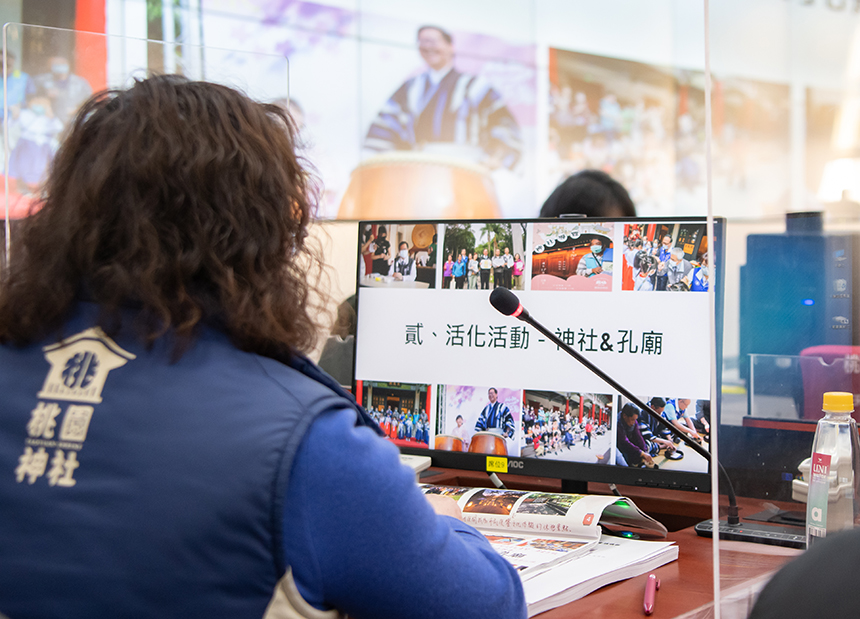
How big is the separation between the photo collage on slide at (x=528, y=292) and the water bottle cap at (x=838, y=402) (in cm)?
24

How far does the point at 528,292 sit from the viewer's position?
1226 millimetres

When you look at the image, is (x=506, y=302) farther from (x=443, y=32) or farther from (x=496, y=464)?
(x=443, y=32)

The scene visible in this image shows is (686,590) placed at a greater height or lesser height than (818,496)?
lesser

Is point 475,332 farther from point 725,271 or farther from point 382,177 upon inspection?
point 382,177

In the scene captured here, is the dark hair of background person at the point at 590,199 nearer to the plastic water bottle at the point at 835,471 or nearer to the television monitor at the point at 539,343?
the television monitor at the point at 539,343

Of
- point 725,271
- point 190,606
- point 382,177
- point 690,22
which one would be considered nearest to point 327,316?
point 190,606

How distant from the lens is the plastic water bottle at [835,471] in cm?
85

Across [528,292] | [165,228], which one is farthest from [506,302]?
[165,228]

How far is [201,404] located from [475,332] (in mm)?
689

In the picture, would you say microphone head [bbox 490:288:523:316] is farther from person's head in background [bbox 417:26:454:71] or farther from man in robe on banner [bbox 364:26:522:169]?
person's head in background [bbox 417:26:454:71]

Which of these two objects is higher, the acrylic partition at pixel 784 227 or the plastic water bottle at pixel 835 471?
the acrylic partition at pixel 784 227

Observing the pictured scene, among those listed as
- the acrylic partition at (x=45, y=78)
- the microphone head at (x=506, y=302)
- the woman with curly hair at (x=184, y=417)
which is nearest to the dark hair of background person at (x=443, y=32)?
the acrylic partition at (x=45, y=78)

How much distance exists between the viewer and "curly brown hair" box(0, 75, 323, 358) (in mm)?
677

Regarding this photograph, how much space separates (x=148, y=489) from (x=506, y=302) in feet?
2.09
